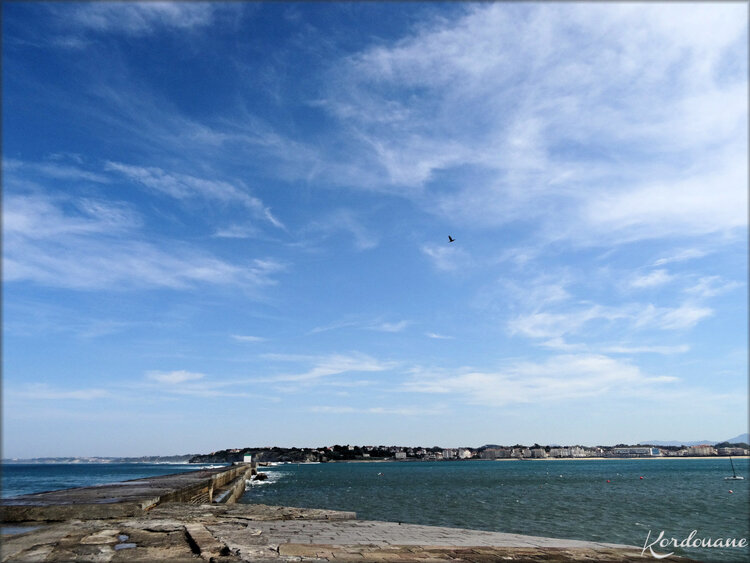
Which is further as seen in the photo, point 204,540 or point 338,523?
point 338,523

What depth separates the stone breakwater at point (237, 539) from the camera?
348 inches

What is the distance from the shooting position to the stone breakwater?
29.0 feet

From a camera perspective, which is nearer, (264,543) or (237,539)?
(264,543)

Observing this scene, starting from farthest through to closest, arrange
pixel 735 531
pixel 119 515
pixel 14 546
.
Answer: pixel 735 531, pixel 119 515, pixel 14 546

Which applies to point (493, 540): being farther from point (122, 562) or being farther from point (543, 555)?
point (122, 562)

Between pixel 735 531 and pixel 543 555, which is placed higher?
pixel 543 555

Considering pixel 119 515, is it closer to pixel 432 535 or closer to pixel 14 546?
pixel 14 546

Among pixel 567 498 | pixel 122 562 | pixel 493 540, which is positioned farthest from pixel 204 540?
pixel 567 498

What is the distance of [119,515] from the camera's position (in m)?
13.2

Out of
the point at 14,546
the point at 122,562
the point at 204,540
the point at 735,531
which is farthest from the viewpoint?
the point at 735,531

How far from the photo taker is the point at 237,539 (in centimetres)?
1024

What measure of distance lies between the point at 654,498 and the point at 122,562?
45.1 meters

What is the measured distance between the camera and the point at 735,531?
80.4 feet

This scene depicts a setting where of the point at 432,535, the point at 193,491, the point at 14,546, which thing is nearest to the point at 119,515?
the point at 14,546
